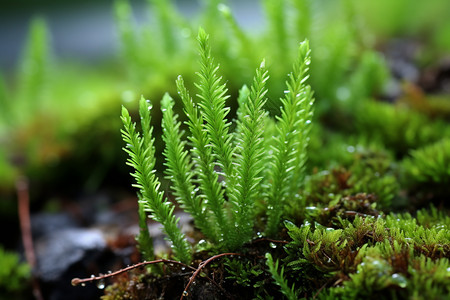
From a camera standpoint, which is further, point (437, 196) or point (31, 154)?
point (31, 154)

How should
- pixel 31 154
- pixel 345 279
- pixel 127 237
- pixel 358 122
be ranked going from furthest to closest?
pixel 31 154 → pixel 358 122 → pixel 127 237 → pixel 345 279

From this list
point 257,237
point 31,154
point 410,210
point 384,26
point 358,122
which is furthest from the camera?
point 384,26

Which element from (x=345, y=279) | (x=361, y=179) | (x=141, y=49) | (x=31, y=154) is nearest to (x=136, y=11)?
(x=141, y=49)

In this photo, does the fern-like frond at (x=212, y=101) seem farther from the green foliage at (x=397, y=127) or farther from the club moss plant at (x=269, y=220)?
the green foliage at (x=397, y=127)

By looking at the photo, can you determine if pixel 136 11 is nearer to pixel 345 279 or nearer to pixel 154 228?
pixel 154 228

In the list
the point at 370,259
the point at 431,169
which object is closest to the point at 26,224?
the point at 370,259

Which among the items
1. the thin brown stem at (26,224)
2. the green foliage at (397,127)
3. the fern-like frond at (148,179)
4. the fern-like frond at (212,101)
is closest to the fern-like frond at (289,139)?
the fern-like frond at (212,101)
